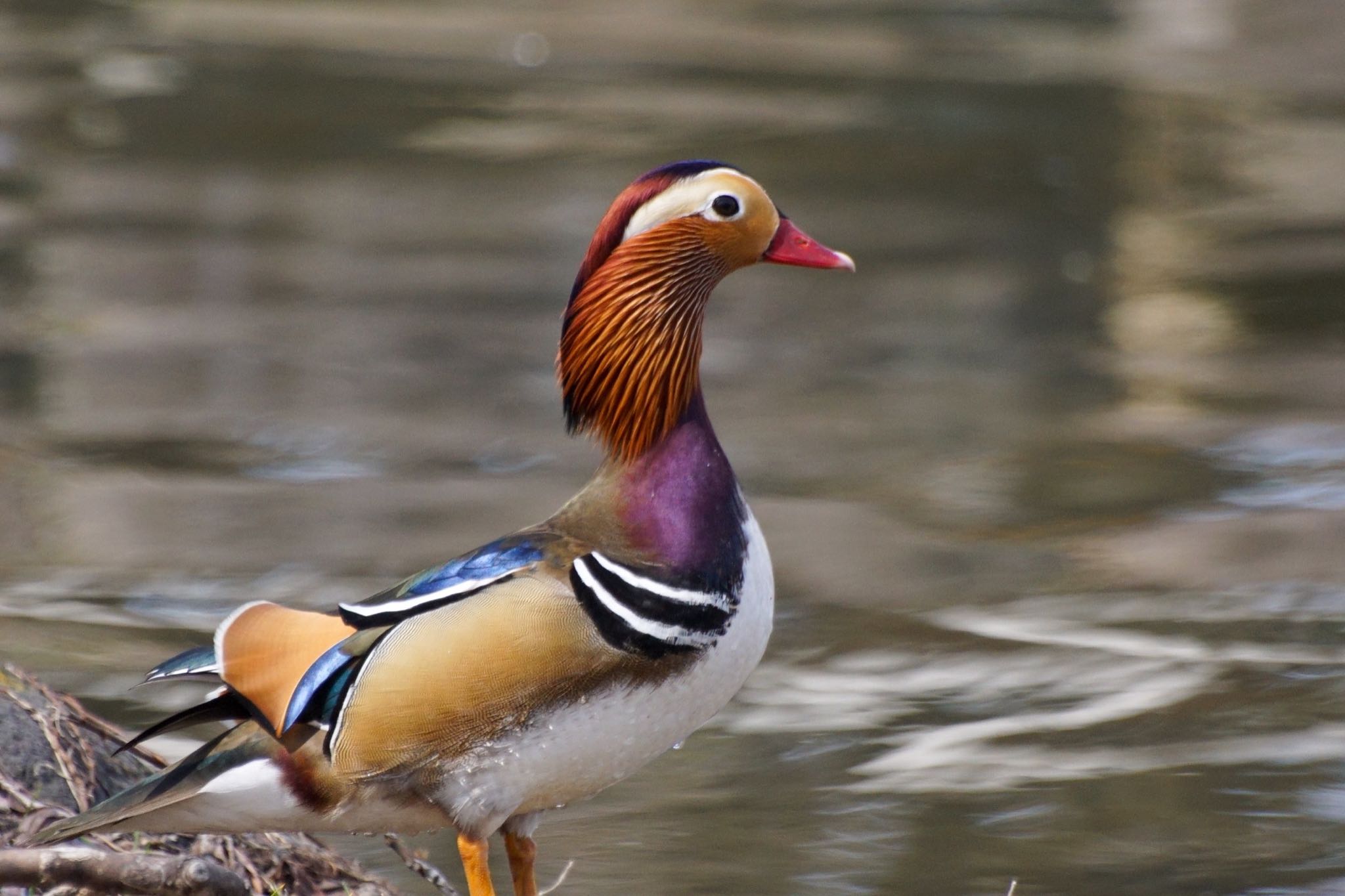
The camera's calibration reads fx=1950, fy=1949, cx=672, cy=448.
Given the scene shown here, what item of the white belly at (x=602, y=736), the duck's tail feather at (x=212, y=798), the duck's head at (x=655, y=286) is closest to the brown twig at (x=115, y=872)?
the duck's tail feather at (x=212, y=798)

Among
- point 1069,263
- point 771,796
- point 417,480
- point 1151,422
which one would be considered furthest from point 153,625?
point 1069,263

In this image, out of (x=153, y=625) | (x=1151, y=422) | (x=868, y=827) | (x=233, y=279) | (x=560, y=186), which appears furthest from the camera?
(x=560, y=186)

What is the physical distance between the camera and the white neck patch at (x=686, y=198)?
12.2ft

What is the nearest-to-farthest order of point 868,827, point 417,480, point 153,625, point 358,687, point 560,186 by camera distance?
point 358,687 < point 868,827 < point 153,625 < point 417,480 < point 560,186

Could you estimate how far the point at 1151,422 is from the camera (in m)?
8.05

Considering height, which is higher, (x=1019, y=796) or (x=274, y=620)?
(x=274, y=620)

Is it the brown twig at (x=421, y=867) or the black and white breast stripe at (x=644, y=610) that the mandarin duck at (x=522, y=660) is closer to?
the black and white breast stripe at (x=644, y=610)

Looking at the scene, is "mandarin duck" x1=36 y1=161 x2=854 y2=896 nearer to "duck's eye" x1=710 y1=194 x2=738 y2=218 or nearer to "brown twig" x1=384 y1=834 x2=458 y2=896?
"duck's eye" x1=710 y1=194 x2=738 y2=218

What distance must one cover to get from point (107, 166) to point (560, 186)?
9.46ft

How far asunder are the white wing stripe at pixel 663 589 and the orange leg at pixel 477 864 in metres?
0.56

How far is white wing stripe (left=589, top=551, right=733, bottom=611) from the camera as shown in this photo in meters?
3.50

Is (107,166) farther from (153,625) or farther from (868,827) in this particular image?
(868,827)

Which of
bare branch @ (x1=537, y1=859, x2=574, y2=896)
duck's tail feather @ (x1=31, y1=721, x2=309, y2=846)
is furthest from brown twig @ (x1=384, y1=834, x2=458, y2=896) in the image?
duck's tail feather @ (x1=31, y1=721, x2=309, y2=846)

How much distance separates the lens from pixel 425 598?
3.56 meters
